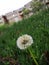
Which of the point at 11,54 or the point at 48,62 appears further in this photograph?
Answer: the point at 11,54

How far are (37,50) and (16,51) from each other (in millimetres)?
343

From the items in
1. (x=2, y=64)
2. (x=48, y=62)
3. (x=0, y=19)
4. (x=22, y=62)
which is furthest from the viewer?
(x=0, y=19)

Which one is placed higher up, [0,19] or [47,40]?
[47,40]

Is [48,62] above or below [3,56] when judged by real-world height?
above

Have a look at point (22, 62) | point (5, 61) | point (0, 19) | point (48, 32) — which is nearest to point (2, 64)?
point (5, 61)

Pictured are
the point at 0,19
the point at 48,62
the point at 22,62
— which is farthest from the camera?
the point at 0,19

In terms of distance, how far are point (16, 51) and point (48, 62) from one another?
1.08 m

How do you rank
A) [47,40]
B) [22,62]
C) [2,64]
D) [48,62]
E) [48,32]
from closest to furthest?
[48,62] < [22,62] < [2,64] < [47,40] < [48,32]

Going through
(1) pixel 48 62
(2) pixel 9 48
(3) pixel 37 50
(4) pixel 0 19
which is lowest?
(4) pixel 0 19

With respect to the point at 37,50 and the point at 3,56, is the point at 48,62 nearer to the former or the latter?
the point at 37,50

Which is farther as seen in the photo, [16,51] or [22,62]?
[16,51]

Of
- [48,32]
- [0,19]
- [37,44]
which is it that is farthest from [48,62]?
[0,19]

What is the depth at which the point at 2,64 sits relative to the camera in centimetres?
248

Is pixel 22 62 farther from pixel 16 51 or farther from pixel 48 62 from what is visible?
pixel 48 62
